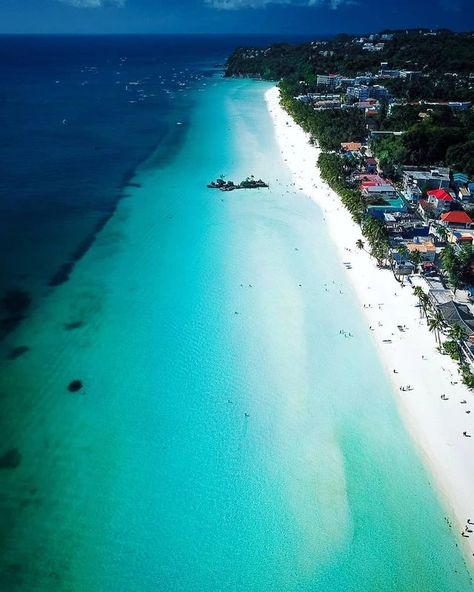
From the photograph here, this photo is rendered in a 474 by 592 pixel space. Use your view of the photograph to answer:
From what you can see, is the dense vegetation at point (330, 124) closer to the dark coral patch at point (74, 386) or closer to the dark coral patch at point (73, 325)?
the dark coral patch at point (73, 325)

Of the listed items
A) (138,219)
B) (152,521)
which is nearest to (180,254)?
(138,219)

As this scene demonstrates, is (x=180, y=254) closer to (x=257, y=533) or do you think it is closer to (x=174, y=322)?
(x=174, y=322)

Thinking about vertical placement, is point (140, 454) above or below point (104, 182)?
above

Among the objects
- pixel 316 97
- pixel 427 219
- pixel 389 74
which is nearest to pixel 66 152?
pixel 427 219

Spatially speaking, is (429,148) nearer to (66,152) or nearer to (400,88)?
(66,152)

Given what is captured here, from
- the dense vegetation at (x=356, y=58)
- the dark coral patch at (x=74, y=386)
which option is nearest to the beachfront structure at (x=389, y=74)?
the dense vegetation at (x=356, y=58)

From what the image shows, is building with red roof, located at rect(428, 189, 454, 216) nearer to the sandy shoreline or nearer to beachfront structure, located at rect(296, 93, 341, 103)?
the sandy shoreline
